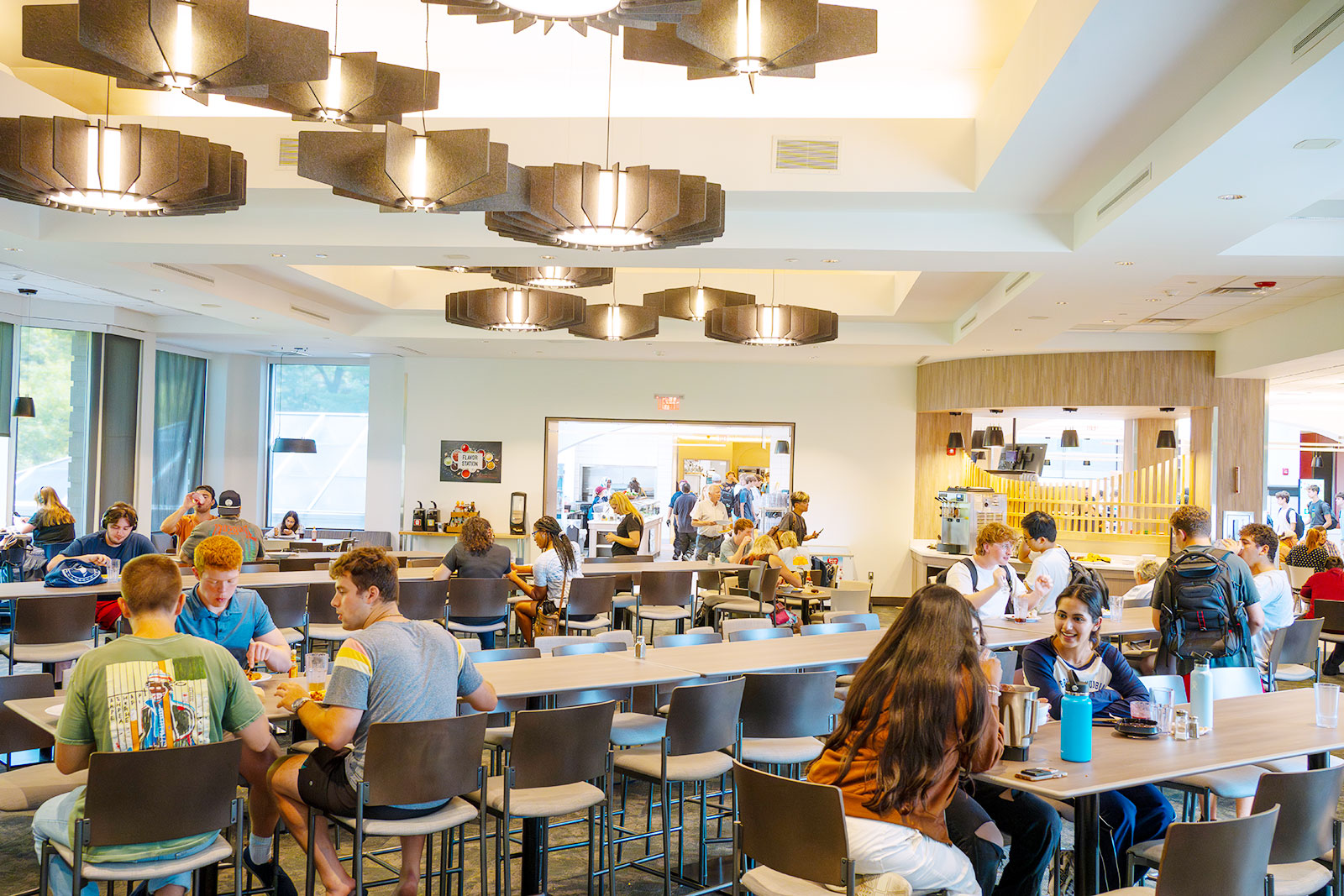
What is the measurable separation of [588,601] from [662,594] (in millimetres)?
947

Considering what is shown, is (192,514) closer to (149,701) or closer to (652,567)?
(652,567)

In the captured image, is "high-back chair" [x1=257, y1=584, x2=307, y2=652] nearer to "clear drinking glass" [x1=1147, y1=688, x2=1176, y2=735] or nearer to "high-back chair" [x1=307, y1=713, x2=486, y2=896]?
"high-back chair" [x1=307, y1=713, x2=486, y2=896]

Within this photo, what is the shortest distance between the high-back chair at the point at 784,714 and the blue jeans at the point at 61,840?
2079mm

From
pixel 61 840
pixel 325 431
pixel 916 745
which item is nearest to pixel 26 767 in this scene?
pixel 61 840

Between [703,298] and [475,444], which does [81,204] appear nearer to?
[703,298]

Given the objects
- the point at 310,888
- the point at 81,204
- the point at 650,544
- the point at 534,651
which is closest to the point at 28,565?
the point at 81,204

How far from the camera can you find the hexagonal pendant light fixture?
4.36m

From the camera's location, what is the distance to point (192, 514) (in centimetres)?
929

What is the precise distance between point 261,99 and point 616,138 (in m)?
2.17

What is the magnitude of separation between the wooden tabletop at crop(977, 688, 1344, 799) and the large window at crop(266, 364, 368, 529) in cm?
1310

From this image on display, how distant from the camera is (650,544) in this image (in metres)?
16.8

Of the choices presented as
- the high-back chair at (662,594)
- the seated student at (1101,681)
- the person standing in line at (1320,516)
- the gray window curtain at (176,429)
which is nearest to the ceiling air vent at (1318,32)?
the seated student at (1101,681)

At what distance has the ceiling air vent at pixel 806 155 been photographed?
595cm

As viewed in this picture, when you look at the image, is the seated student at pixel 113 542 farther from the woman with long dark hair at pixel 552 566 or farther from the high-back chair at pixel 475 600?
the woman with long dark hair at pixel 552 566
